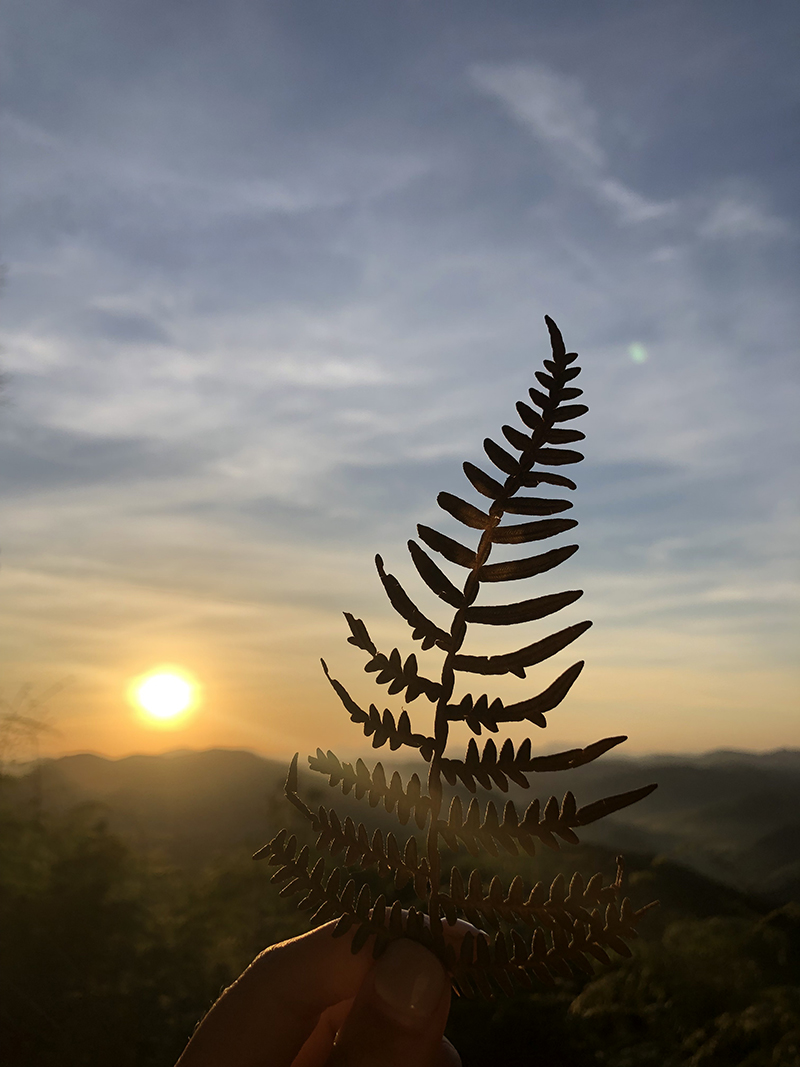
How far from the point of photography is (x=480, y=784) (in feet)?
5.56

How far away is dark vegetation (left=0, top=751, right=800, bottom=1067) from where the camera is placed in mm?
5727

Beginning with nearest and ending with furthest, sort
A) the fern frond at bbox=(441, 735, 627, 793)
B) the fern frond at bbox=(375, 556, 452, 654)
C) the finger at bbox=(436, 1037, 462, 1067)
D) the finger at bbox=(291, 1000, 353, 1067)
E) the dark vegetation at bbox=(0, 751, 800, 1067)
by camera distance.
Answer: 1. the fern frond at bbox=(441, 735, 627, 793)
2. the fern frond at bbox=(375, 556, 452, 654)
3. the finger at bbox=(436, 1037, 462, 1067)
4. the finger at bbox=(291, 1000, 353, 1067)
5. the dark vegetation at bbox=(0, 751, 800, 1067)

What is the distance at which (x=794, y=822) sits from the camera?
8.91m

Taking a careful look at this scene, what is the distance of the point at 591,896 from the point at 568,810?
200 mm

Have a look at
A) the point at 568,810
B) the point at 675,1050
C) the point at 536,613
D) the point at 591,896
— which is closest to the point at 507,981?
Result: the point at 591,896

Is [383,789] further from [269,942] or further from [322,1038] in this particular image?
[269,942]

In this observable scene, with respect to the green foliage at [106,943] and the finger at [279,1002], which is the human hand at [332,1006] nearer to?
the finger at [279,1002]

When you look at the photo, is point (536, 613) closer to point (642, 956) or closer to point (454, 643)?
point (454, 643)

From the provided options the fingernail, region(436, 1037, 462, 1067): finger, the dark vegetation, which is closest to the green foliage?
the dark vegetation

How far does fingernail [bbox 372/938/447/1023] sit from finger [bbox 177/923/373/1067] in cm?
14

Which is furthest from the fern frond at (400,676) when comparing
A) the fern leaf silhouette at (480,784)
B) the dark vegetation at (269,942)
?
the dark vegetation at (269,942)

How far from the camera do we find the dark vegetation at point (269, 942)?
225 inches

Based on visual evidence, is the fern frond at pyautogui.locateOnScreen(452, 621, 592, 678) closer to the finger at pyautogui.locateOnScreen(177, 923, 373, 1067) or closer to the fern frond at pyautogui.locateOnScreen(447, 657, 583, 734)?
the fern frond at pyautogui.locateOnScreen(447, 657, 583, 734)

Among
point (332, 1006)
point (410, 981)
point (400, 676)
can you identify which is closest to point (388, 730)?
point (400, 676)
